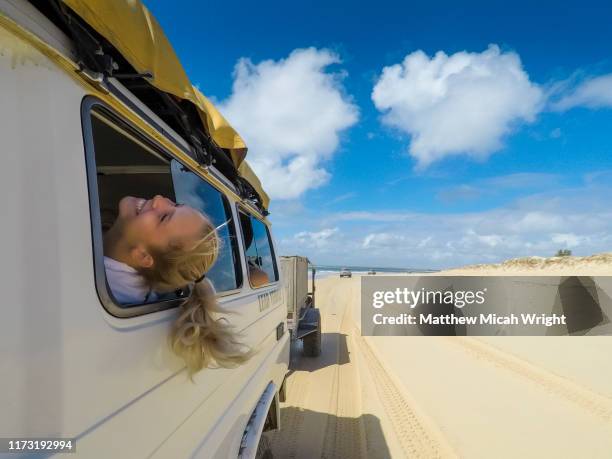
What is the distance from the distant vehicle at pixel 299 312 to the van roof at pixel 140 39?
5339 millimetres

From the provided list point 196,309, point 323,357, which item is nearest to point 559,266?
point 323,357

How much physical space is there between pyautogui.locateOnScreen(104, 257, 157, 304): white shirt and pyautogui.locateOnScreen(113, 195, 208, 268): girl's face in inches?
2.3

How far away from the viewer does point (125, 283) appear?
4.07 feet

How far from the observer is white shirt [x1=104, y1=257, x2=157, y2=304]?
46.6 inches

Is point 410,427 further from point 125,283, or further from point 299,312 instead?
point 125,283

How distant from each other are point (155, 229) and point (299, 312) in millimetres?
6711

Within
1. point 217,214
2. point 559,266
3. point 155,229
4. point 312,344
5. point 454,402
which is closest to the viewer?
point 155,229

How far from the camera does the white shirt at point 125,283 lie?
3.89 ft

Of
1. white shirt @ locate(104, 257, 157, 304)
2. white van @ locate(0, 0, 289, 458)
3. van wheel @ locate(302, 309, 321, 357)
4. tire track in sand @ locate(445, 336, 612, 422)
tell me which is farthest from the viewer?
van wheel @ locate(302, 309, 321, 357)

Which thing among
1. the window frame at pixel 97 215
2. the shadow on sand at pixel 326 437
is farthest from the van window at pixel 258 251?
the shadow on sand at pixel 326 437

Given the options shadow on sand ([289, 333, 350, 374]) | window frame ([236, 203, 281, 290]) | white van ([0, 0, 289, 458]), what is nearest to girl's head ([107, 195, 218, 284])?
white van ([0, 0, 289, 458])

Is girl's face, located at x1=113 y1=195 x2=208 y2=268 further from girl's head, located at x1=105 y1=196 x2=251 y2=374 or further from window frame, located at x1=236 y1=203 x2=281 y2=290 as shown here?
window frame, located at x1=236 y1=203 x2=281 y2=290

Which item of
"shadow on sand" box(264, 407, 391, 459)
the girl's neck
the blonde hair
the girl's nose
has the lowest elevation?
"shadow on sand" box(264, 407, 391, 459)

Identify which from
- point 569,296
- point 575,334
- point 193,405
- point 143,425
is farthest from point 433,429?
point 569,296
